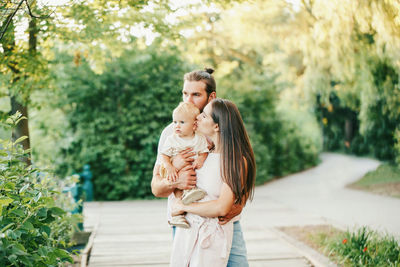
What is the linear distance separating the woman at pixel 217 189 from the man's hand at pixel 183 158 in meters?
0.12

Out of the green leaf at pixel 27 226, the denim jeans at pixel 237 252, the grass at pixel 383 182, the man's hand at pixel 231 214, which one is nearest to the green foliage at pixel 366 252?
the denim jeans at pixel 237 252

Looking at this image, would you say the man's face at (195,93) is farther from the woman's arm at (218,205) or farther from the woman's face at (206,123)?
the woman's arm at (218,205)

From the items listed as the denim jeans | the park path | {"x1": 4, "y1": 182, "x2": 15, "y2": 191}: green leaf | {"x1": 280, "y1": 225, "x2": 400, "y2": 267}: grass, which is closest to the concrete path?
the park path

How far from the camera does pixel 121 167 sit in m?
9.48

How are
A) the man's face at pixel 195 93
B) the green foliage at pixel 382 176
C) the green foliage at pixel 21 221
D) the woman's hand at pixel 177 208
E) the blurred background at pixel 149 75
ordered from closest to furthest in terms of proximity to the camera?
the green foliage at pixel 21 221
the woman's hand at pixel 177 208
the man's face at pixel 195 93
the blurred background at pixel 149 75
the green foliage at pixel 382 176

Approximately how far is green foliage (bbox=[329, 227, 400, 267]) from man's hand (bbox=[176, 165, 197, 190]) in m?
2.64

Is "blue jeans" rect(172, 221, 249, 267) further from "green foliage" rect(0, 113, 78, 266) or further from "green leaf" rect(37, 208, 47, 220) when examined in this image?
"green leaf" rect(37, 208, 47, 220)

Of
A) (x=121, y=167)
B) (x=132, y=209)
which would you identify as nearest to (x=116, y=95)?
(x=121, y=167)

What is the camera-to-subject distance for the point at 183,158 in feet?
8.57

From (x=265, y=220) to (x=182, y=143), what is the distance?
4823mm

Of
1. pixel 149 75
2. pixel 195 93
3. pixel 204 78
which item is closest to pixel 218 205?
pixel 195 93

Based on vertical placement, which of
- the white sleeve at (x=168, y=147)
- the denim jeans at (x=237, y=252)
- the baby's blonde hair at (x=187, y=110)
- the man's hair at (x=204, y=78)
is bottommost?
the denim jeans at (x=237, y=252)

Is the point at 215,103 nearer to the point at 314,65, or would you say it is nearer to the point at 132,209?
the point at 132,209

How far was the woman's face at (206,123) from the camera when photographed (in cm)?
254
